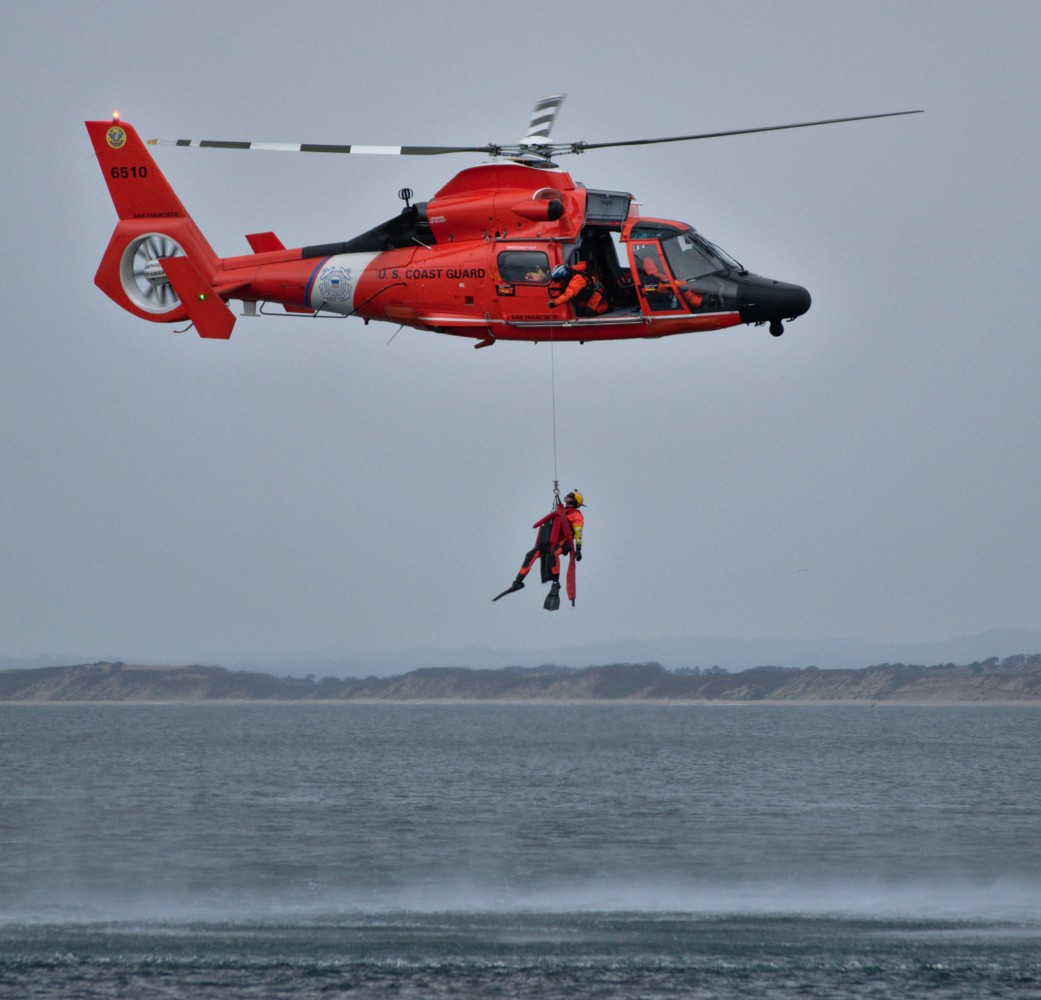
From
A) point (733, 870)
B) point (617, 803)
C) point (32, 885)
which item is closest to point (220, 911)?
point (32, 885)

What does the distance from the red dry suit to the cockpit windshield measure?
4250mm

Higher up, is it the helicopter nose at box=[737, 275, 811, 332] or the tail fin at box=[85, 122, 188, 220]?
the tail fin at box=[85, 122, 188, 220]

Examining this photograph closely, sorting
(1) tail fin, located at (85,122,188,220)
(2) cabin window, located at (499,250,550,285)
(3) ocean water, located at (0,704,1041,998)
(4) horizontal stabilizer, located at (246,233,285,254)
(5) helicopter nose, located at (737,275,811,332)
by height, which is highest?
(1) tail fin, located at (85,122,188,220)

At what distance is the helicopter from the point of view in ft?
62.1

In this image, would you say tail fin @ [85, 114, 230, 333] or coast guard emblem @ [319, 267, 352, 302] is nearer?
coast guard emblem @ [319, 267, 352, 302]

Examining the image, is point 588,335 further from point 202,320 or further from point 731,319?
point 202,320

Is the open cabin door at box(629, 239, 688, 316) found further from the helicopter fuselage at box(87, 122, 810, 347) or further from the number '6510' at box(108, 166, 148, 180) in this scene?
the number '6510' at box(108, 166, 148, 180)

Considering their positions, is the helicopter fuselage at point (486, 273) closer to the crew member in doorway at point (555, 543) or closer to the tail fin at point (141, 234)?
the tail fin at point (141, 234)

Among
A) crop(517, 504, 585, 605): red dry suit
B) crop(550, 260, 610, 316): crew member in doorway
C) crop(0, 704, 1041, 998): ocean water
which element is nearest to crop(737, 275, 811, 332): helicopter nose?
crop(550, 260, 610, 316): crew member in doorway

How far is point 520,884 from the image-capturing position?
121ft

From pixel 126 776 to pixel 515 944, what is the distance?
191 ft

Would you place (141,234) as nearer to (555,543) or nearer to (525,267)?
(525,267)

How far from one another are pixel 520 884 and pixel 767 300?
2401cm

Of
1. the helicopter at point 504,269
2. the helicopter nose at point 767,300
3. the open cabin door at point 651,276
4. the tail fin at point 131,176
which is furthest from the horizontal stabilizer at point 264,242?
the helicopter nose at point 767,300
